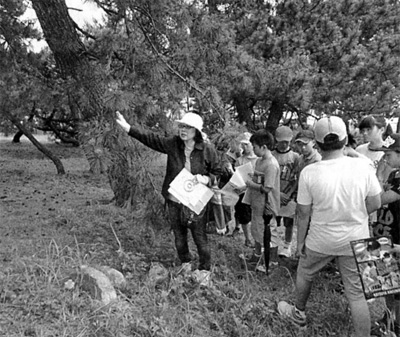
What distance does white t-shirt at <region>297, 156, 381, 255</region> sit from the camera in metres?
2.55

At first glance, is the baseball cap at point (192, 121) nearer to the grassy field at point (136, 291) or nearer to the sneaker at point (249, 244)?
the grassy field at point (136, 291)

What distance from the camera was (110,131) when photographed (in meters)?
3.47

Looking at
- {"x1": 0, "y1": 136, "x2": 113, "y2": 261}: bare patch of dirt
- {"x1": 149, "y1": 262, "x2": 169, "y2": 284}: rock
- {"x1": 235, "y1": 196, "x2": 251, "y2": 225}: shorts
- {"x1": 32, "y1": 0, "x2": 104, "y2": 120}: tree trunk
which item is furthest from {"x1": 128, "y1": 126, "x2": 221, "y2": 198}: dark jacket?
{"x1": 0, "y1": 136, "x2": 113, "y2": 261}: bare patch of dirt

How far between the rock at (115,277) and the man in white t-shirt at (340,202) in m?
1.32

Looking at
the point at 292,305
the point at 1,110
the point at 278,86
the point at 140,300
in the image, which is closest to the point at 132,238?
the point at 140,300

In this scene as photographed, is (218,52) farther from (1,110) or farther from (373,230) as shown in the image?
(1,110)

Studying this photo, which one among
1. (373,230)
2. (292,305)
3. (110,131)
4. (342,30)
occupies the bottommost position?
(292,305)

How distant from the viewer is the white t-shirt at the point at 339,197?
8.38 ft

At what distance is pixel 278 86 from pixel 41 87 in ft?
12.2

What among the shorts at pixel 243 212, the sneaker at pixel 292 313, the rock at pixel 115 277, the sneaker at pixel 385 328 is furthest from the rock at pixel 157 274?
the sneaker at pixel 385 328

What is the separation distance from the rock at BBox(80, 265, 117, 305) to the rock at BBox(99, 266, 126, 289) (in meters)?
0.11

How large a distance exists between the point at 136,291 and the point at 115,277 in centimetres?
20

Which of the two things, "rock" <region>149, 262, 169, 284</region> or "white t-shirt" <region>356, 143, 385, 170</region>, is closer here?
"rock" <region>149, 262, 169, 284</region>

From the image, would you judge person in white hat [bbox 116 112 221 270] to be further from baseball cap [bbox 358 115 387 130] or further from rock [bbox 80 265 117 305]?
baseball cap [bbox 358 115 387 130]
